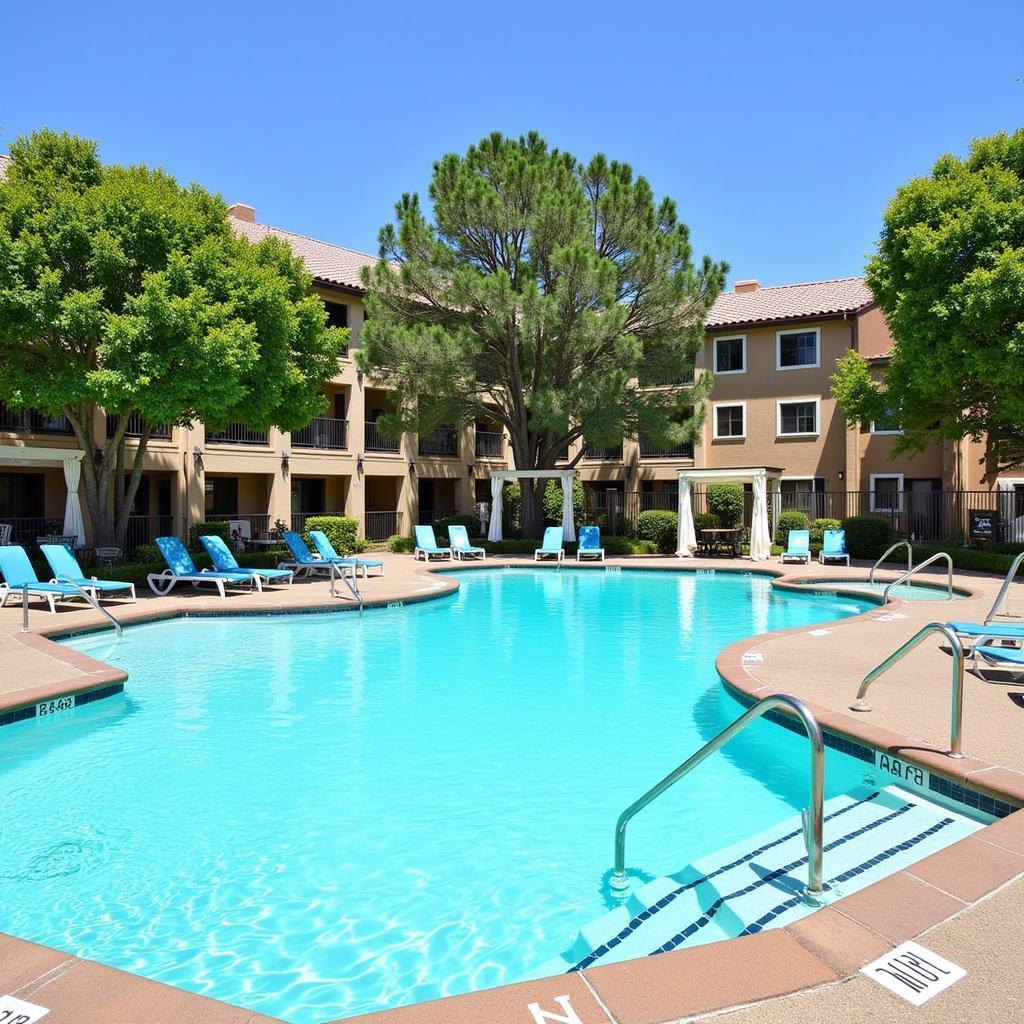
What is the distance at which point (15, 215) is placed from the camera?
16.5 metres

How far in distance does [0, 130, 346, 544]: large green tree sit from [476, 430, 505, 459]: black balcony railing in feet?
55.0

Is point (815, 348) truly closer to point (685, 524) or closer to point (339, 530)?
point (685, 524)

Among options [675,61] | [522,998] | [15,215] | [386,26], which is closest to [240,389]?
[15,215]

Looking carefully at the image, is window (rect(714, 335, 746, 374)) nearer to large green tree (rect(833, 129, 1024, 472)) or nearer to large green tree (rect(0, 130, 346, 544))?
large green tree (rect(833, 129, 1024, 472))

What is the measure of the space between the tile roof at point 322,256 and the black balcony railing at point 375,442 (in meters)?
5.17

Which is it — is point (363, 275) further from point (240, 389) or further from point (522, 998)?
point (522, 998)

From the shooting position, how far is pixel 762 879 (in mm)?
4750

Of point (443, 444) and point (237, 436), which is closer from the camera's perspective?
point (237, 436)

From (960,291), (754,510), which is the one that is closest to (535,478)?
(754,510)

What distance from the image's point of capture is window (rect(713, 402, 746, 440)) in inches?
1342

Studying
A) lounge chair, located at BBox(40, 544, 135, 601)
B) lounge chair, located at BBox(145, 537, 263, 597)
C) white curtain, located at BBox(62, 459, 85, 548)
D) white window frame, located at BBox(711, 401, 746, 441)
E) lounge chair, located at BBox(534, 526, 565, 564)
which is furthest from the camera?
white window frame, located at BBox(711, 401, 746, 441)

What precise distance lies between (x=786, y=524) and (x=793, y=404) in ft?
21.7

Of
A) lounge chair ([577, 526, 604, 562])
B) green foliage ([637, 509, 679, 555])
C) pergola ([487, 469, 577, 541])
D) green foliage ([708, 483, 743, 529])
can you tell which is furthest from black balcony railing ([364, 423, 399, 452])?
green foliage ([708, 483, 743, 529])

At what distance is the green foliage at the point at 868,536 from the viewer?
26156mm
